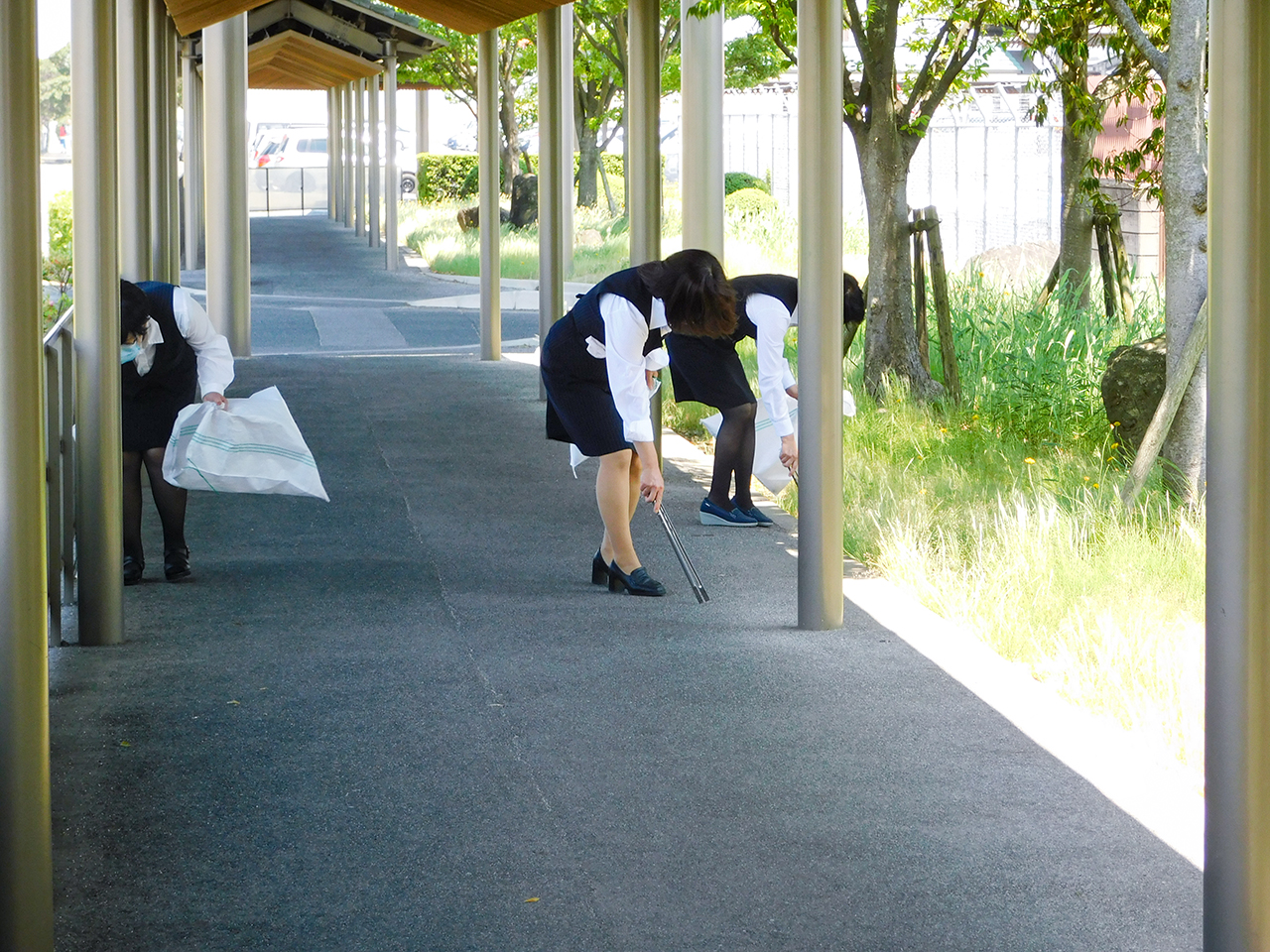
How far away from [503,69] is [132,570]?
1154 inches

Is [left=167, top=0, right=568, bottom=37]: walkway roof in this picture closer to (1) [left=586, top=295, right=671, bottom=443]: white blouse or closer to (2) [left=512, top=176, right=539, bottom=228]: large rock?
(1) [left=586, top=295, right=671, bottom=443]: white blouse

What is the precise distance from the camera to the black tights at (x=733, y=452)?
8102mm

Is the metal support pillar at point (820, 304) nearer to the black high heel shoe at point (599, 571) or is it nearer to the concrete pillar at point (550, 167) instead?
the black high heel shoe at point (599, 571)

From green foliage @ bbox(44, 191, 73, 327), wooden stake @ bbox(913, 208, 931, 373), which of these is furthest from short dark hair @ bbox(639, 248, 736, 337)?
green foliage @ bbox(44, 191, 73, 327)

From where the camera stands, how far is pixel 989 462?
Result: 9.19 meters

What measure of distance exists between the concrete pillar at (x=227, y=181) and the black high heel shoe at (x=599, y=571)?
26.3 feet

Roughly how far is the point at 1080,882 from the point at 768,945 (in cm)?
80

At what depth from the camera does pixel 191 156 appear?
2506 cm

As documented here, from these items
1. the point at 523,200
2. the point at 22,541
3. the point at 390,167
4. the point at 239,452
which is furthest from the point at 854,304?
the point at 523,200

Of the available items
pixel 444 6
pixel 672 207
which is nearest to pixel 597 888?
pixel 444 6

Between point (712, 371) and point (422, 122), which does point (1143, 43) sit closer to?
point (712, 371)

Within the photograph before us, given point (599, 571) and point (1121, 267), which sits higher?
point (1121, 267)

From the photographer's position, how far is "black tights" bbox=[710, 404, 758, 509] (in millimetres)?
8102

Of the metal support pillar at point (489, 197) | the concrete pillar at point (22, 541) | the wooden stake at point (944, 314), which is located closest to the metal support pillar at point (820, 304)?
the concrete pillar at point (22, 541)
